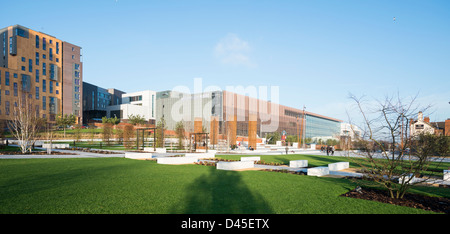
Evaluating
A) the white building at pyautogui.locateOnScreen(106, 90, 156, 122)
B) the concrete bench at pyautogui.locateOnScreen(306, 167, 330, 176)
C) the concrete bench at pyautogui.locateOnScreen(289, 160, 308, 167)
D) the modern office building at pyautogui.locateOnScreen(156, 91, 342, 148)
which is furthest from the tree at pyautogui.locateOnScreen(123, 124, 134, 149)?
the white building at pyautogui.locateOnScreen(106, 90, 156, 122)

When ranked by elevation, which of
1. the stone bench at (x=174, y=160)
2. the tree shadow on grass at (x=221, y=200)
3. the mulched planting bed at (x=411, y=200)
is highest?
the tree shadow on grass at (x=221, y=200)

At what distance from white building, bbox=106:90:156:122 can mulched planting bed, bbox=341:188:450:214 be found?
90.8 metres

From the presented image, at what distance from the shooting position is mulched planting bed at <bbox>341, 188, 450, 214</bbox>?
268 inches

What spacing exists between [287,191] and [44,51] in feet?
277

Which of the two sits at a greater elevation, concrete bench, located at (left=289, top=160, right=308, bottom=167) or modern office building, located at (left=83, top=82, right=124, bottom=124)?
modern office building, located at (left=83, top=82, right=124, bottom=124)

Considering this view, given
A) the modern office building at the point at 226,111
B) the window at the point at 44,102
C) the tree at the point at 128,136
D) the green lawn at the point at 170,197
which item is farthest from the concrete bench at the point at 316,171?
the window at the point at 44,102

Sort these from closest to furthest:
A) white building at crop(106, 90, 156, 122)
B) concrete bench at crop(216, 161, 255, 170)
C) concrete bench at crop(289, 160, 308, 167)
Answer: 1. concrete bench at crop(216, 161, 255, 170)
2. concrete bench at crop(289, 160, 308, 167)
3. white building at crop(106, 90, 156, 122)

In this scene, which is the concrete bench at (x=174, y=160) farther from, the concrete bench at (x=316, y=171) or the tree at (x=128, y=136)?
the tree at (x=128, y=136)

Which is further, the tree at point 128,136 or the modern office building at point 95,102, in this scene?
the modern office building at point 95,102

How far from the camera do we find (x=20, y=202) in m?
6.27

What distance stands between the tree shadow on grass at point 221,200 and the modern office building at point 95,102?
95.0 metres

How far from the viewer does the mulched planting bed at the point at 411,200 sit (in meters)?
6.82

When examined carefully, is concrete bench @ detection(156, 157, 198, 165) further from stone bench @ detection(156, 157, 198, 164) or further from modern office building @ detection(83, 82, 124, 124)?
modern office building @ detection(83, 82, 124, 124)

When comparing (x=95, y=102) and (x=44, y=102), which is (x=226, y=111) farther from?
(x=95, y=102)
